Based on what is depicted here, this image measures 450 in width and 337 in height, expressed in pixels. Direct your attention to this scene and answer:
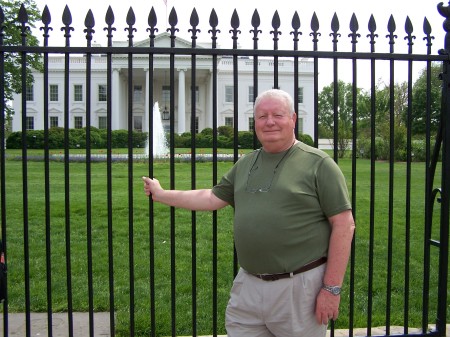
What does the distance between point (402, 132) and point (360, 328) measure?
24.0 meters

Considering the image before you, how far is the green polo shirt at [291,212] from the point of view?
2.54 metres

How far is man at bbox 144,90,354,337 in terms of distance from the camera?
100 inches

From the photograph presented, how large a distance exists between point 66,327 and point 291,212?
2.72m

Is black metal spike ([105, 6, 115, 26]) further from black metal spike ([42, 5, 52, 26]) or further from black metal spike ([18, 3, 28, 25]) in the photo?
black metal spike ([18, 3, 28, 25])

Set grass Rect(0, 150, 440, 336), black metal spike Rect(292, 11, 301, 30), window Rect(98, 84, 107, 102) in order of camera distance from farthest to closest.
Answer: window Rect(98, 84, 107, 102)
grass Rect(0, 150, 440, 336)
black metal spike Rect(292, 11, 301, 30)

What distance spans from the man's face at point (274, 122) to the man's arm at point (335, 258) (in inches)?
20.8

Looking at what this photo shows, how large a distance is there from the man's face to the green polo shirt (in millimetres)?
125

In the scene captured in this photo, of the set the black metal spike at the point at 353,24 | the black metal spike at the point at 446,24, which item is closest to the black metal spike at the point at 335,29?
the black metal spike at the point at 353,24

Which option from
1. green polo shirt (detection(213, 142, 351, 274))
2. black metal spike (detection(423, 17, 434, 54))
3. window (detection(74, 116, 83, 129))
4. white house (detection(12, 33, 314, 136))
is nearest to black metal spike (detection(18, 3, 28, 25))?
green polo shirt (detection(213, 142, 351, 274))

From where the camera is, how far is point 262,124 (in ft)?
8.86

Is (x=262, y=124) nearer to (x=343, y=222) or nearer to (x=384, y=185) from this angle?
(x=343, y=222)

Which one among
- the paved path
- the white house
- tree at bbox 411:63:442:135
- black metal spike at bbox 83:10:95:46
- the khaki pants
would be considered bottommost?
the paved path

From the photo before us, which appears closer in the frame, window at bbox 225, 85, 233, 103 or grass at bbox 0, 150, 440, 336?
grass at bbox 0, 150, 440, 336

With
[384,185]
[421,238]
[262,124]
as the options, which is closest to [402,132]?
[384,185]
